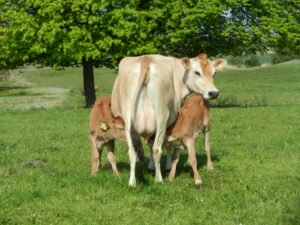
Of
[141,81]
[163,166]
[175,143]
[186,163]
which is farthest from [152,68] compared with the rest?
[186,163]

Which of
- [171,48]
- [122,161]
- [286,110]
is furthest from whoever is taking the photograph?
[171,48]

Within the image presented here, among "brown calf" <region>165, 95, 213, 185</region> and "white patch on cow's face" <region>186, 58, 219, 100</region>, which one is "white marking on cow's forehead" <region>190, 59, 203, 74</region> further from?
"brown calf" <region>165, 95, 213, 185</region>

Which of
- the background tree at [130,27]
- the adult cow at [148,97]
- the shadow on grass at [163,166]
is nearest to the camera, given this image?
the adult cow at [148,97]

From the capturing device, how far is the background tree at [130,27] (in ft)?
74.7

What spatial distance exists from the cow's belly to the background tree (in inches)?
579

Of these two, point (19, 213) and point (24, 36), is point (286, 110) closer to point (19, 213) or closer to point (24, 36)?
point (24, 36)

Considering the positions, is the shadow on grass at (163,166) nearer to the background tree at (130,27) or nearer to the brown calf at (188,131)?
the brown calf at (188,131)

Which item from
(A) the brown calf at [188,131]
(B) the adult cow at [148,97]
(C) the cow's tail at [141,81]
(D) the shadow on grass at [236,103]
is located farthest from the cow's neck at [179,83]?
(D) the shadow on grass at [236,103]

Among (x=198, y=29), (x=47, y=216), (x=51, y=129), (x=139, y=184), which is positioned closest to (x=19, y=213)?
(x=47, y=216)

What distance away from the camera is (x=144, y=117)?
322 inches

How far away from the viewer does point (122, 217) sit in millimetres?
6488

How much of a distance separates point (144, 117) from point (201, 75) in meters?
1.63

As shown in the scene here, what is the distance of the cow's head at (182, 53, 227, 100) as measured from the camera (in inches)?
351

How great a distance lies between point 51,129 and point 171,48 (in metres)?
11.5
